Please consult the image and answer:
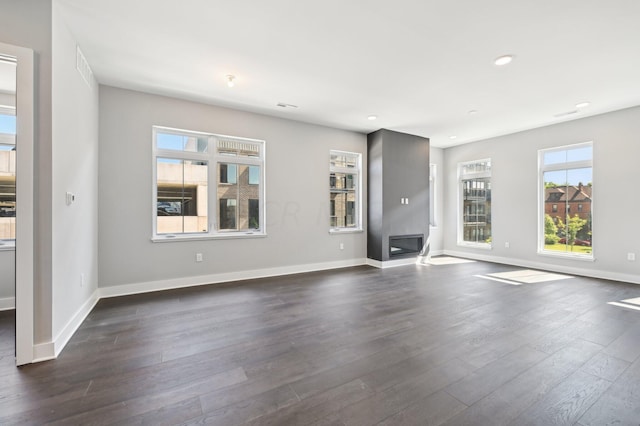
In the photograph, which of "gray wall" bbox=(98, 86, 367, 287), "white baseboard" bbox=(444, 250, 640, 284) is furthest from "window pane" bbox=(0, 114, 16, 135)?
"white baseboard" bbox=(444, 250, 640, 284)

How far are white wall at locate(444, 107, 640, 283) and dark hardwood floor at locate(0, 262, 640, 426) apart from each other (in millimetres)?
1502

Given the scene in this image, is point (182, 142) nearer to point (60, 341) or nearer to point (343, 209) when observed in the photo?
point (60, 341)

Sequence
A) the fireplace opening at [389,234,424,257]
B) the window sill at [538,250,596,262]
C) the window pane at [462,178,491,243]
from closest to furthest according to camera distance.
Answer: the window sill at [538,250,596,262], the fireplace opening at [389,234,424,257], the window pane at [462,178,491,243]

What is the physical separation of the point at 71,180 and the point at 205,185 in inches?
71.7

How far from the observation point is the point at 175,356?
2.19 metres

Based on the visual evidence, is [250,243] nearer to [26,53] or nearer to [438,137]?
[26,53]

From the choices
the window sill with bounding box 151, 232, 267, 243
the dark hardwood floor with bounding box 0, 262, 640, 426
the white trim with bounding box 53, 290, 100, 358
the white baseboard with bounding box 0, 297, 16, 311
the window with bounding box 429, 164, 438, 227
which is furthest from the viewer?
the window with bounding box 429, 164, 438, 227

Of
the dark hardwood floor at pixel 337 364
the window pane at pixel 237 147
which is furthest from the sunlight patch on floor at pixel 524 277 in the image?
the window pane at pixel 237 147

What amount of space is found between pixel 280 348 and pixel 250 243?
2509 millimetres

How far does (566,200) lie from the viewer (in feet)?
17.0

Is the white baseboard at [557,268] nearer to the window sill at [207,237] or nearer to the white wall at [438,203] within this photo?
the white wall at [438,203]

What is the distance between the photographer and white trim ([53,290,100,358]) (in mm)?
2240

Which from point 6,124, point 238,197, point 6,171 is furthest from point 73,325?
point 6,124

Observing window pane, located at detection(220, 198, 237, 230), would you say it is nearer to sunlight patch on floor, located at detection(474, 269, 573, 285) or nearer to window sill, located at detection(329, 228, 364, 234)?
window sill, located at detection(329, 228, 364, 234)
